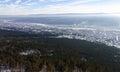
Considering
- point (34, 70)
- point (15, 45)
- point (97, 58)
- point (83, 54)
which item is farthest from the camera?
point (15, 45)

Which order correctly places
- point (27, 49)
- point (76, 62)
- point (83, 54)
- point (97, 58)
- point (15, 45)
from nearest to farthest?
point (76, 62) → point (97, 58) → point (83, 54) → point (27, 49) → point (15, 45)

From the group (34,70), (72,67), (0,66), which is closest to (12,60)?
(0,66)

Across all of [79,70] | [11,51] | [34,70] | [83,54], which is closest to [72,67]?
[79,70]

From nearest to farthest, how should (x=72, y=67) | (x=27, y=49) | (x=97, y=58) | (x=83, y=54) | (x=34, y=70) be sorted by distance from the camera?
1. (x=34, y=70)
2. (x=72, y=67)
3. (x=97, y=58)
4. (x=83, y=54)
5. (x=27, y=49)

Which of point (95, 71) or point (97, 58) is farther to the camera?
point (97, 58)

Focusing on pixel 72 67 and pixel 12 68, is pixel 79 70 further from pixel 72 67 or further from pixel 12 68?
pixel 12 68

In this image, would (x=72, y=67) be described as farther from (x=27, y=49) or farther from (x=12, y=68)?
(x=27, y=49)

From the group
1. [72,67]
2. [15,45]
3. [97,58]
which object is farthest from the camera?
[15,45]

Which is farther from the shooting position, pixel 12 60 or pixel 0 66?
pixel 12 60
